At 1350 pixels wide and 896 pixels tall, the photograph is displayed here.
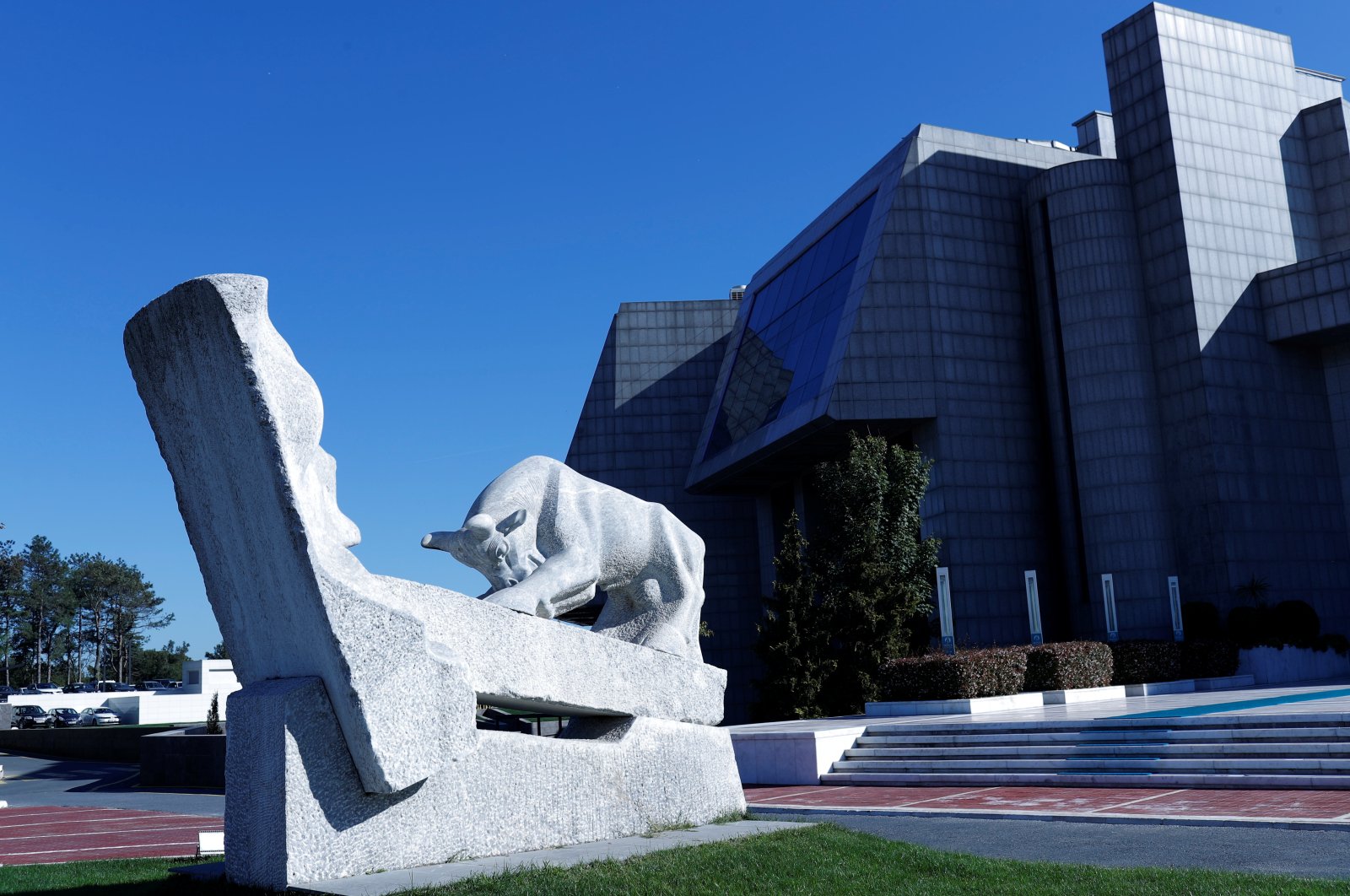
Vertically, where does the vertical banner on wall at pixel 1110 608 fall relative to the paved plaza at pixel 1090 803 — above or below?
above

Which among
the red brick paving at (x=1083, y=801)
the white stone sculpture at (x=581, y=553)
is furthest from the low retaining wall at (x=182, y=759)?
the white stone sculpture at (x=581, y=553)

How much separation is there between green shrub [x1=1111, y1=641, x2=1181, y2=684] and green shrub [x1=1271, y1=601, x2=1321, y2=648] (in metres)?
3.37

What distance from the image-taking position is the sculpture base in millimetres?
5078

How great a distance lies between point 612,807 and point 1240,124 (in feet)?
100

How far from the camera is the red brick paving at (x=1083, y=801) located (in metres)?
9.14

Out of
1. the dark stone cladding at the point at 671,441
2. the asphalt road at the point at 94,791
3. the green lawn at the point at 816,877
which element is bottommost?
the asphalt road at the point at 94,791

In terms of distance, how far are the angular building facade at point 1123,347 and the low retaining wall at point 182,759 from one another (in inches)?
639

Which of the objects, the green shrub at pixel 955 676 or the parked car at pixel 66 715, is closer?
the green shrub at pixel 955 676

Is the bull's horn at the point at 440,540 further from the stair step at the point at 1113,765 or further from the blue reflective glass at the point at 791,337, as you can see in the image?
the blue reflective glass at the point at 791,337

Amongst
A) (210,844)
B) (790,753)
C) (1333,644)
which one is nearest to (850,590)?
(790,753)

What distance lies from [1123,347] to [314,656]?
27337mm

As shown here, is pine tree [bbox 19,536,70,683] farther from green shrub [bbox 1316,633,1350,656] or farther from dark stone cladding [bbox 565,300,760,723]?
green shrub [bbox 1316,633,1350,656]

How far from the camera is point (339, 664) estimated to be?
512cm

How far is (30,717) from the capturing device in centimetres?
4112
